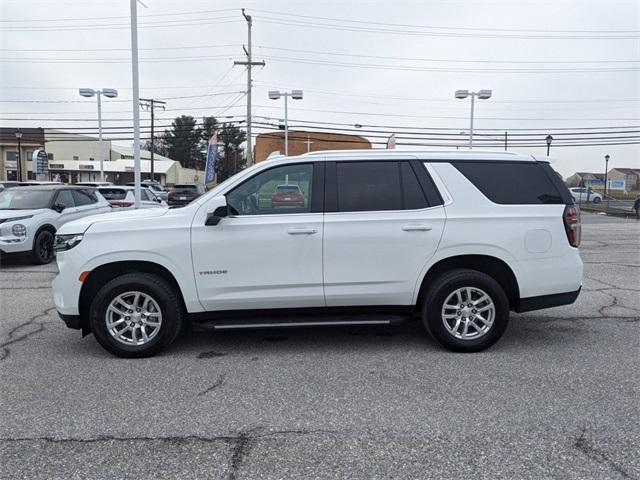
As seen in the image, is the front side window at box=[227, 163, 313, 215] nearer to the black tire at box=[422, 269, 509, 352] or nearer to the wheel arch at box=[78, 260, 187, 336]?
the wheel arch at box=[78, 260, 187, 336]

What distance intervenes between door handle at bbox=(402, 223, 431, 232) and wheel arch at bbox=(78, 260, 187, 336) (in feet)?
7.31

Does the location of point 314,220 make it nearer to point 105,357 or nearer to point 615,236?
point 105,357

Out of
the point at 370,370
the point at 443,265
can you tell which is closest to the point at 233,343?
the point at 370,370

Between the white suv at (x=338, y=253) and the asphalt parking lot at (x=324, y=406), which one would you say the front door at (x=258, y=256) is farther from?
the asphalt parking lot at (x=324, y=406)

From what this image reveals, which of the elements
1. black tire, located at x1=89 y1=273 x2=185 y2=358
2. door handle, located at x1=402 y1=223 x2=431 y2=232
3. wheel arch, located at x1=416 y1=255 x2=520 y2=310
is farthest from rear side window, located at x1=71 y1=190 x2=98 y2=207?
wheel arch, located at x1=416 y1=255 x2=520 y2=310

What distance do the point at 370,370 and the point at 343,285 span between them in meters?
0.83

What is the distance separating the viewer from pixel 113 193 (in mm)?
16328

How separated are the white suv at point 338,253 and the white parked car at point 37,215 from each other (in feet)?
20.4

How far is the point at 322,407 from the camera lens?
368 cm

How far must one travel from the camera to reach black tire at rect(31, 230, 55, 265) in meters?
10.3

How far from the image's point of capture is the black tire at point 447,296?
4.74 meters

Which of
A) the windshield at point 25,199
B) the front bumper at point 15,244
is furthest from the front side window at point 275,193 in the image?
the windshield at point 25,199

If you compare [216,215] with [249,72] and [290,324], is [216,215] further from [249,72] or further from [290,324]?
[249,72]

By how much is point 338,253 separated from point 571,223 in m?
2.35
